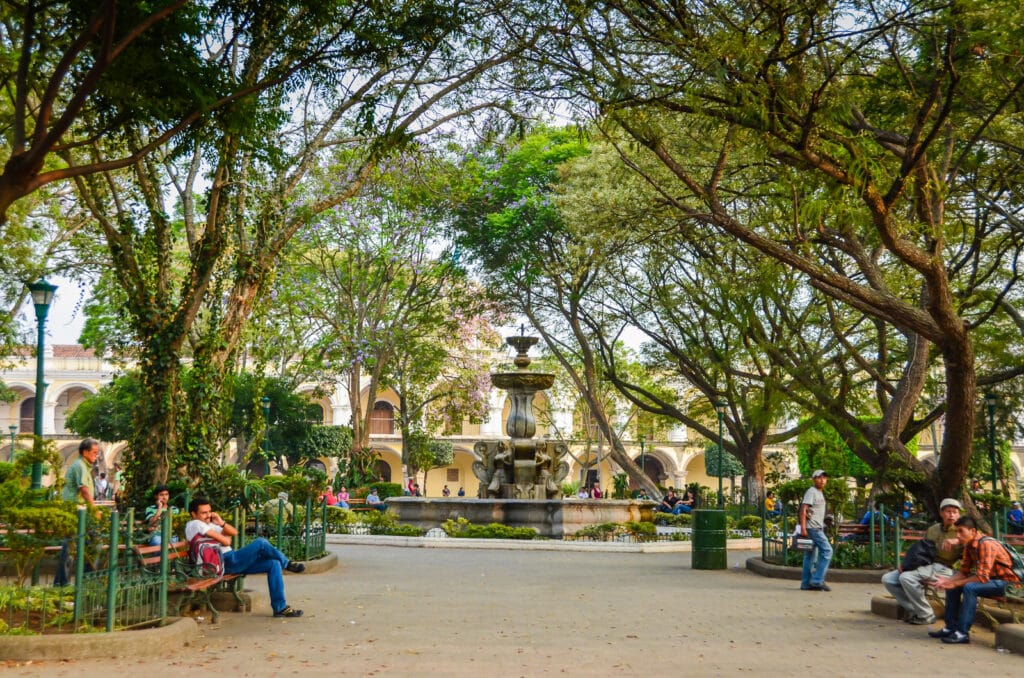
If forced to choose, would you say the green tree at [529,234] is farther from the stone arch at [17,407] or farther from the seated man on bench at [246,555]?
the stone arch at [17,407]

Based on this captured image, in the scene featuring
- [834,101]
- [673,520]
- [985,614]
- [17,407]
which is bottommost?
[673,520]

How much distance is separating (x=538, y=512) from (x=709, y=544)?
6504 mm

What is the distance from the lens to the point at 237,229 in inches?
577

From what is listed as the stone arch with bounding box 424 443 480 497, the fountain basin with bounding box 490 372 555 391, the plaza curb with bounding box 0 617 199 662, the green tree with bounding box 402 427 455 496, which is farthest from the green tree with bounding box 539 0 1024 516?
the stone arch with bounding box 424 443 480 497

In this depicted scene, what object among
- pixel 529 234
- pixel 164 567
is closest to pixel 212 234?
pixel 164 567

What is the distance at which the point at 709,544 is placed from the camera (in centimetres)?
1496

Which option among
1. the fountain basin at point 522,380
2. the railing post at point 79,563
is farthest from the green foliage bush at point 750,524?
the railing post at point 79,563

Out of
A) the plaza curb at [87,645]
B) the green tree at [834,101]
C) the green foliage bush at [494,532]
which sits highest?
the green tree at [834,101]

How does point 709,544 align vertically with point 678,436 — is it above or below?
below

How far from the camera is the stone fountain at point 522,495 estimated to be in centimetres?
2105

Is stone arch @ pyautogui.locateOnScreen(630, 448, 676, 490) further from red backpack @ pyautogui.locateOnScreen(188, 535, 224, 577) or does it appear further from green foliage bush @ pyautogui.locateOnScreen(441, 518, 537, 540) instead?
red backpack @ pyautogui.locateOnScreen(188, 535, 224, 577)

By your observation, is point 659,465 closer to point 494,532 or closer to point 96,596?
point 494,532

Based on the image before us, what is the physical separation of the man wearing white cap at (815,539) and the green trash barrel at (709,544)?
276 centimetres

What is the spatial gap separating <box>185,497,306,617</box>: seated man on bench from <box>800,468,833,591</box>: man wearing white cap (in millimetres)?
5898
